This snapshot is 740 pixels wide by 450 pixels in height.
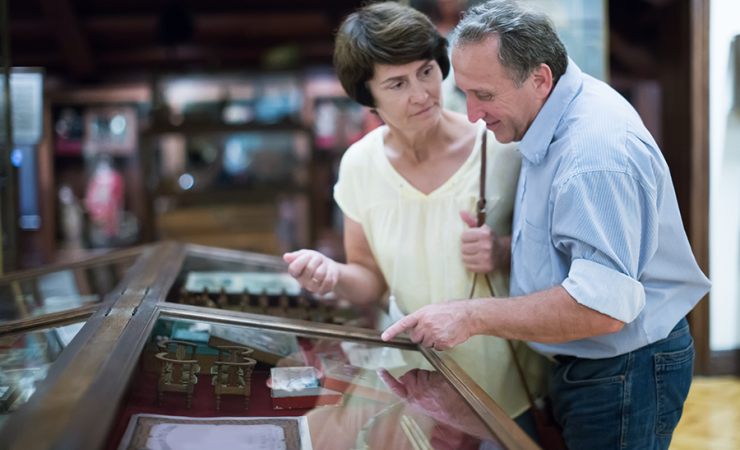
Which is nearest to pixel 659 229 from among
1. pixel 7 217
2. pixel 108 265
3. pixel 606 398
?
pixel 606 398

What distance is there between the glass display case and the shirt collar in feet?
1.63

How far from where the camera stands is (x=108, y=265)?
2166 millimetres

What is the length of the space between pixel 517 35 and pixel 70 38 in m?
7.21

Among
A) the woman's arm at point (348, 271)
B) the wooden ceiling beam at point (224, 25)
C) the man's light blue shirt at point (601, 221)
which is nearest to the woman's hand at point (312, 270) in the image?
the woman's arm at point (348, 271)

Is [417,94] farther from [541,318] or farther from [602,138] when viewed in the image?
[541,318]

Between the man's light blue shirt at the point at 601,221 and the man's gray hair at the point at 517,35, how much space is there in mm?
70

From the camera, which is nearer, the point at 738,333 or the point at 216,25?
the point at 738,333

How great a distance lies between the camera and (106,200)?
7.48m

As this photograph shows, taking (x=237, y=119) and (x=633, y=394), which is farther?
(x=237, y=119)

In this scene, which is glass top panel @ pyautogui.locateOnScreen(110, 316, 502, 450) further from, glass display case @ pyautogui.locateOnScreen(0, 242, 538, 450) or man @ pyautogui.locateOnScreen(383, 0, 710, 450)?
man @ pyautogui.locateOnScreen(383, 0, 710, 450)

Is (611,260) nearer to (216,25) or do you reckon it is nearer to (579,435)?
(579,435)

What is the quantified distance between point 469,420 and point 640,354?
58 centimetres

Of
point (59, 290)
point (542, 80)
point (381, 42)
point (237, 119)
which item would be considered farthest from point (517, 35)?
point (237, 119)

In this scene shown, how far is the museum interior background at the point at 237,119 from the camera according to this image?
373 cm
